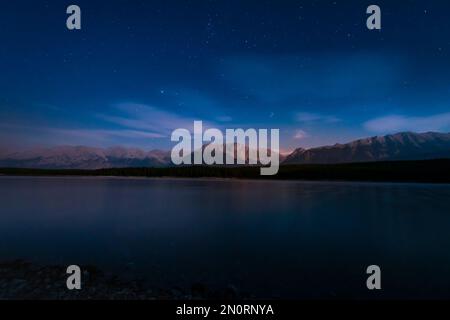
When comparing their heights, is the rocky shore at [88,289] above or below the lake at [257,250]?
above

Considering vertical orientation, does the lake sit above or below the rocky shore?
below

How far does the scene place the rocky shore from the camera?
1078 centimetres

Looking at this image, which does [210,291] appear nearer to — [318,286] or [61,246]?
[318,286]

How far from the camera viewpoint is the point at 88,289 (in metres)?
11.4

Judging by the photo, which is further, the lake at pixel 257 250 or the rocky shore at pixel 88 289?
the lake at pixel 257 250

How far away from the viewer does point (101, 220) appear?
30812 mm

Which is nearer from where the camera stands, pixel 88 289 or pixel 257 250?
pixel 88 289

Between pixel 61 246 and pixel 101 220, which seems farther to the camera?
pixel 101 220

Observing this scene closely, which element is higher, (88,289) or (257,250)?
(88,289)

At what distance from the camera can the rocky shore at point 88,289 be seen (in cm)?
1078
